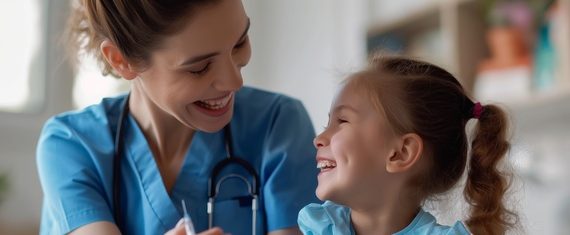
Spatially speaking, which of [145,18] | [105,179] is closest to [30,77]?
[105,179]

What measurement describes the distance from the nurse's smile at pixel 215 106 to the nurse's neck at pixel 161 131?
17 cm

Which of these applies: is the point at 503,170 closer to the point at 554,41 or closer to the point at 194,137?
the point at 194,137

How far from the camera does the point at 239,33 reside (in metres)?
1.41

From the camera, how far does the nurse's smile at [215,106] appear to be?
1.46m

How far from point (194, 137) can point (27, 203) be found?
126cm

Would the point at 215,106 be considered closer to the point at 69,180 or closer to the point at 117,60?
the point at 117,60

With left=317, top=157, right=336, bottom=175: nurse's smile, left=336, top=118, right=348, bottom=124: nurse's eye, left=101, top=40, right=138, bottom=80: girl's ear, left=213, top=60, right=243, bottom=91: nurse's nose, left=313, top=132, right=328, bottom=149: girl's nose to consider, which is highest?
left=101, top=40, right=138, bottom=80: girl's ear

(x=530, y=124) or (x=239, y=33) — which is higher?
(x=239, y=33)

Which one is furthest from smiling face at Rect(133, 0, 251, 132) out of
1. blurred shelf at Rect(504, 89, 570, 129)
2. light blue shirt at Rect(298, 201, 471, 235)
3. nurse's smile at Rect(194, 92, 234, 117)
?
blurred shelf at Rect(504, 89, 570, 129)

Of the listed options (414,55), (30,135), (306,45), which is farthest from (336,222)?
(306,45)

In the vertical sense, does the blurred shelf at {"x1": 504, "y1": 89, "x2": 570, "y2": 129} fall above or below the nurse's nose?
below

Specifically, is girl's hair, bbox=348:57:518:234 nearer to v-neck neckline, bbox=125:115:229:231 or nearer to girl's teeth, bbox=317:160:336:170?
girl's teeth, bbox=317:160:336:170

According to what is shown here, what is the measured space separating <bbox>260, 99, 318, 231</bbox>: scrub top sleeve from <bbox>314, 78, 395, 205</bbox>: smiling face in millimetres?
198

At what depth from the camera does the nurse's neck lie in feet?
5.33
